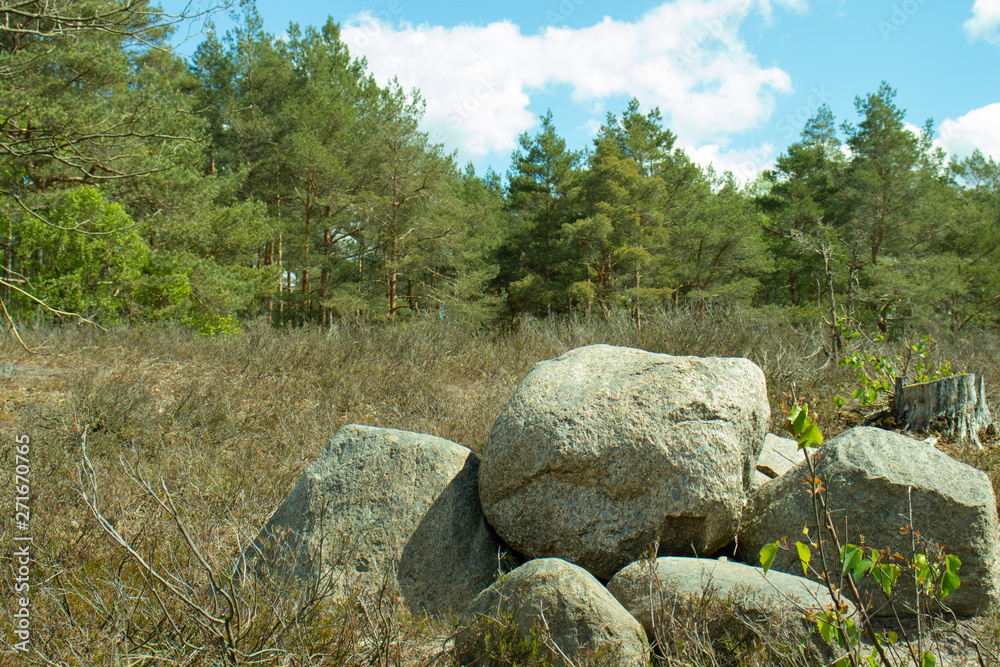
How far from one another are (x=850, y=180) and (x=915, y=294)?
19.4 ft

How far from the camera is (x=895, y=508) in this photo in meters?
3.27

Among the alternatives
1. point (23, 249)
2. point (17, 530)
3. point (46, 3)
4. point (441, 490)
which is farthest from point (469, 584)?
point (23, 249)

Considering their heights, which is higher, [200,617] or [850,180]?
[850,180]

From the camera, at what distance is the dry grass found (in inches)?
87.7

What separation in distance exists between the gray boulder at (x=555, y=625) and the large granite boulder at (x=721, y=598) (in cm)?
16

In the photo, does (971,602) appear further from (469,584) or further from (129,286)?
(129,286)

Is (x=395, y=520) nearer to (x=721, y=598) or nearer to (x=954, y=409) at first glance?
(x=721, y=598)

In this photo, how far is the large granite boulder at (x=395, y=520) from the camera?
11.4 ft

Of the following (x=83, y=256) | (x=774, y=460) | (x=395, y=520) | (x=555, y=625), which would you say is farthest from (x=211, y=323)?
(x=555, y=625)

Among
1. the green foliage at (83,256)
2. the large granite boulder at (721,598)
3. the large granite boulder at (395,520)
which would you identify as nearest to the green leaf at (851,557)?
the large granite boulder at (721,598)

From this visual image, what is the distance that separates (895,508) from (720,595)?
1.28 m

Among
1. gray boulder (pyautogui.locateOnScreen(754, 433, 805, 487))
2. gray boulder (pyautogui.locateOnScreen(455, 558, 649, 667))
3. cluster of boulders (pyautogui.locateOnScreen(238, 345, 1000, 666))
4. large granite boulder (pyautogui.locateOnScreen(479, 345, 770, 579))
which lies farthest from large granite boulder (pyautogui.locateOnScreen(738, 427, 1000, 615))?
gray boulder (pyautogui.locateOnScreen(455, 558, 649, 667))

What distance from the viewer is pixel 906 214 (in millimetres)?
21422

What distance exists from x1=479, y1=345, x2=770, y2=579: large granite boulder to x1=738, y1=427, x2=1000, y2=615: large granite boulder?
249 mm
